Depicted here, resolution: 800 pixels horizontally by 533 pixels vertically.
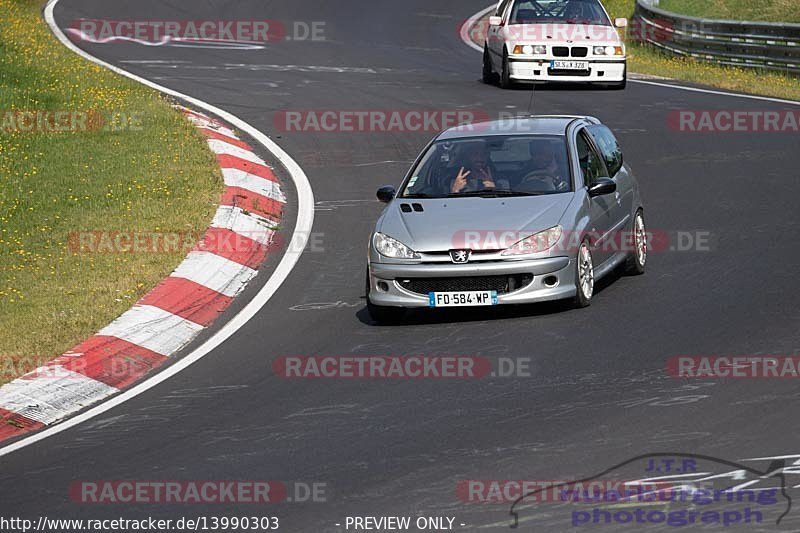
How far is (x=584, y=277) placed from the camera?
11.6 metres

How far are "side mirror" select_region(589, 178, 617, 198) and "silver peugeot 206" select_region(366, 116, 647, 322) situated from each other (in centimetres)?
1

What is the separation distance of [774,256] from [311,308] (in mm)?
4264

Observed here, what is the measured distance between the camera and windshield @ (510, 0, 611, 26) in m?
25.1

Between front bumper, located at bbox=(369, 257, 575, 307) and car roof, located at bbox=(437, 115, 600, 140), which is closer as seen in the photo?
front bumper, located at bbox=(369, 257, 575, 307)

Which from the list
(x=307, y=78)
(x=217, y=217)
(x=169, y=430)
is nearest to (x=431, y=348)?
(x=169, y=430)

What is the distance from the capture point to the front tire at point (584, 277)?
37.5 ft

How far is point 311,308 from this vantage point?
39.7ft

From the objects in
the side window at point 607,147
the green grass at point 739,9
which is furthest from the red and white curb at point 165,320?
the green grass at point 739,9

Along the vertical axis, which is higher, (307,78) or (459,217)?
(307,78)

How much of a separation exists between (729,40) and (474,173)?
17.4m

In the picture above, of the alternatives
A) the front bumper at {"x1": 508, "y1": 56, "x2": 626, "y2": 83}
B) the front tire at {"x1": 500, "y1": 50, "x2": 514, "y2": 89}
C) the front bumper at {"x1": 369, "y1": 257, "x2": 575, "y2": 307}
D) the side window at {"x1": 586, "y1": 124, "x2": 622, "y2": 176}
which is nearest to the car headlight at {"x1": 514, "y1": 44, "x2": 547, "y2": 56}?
the front bumper at {"x1": 508, "y1": 56, "x2": 626, "y2": 83}

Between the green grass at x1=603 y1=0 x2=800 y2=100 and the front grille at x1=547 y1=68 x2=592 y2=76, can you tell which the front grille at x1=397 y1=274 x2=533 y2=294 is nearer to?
the green grass at x1=603 y1=0 x2=800 y2=100

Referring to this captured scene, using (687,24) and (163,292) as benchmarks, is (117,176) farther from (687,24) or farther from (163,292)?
(687,24)

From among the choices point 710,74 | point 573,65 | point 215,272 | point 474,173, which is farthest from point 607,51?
point 215,272
